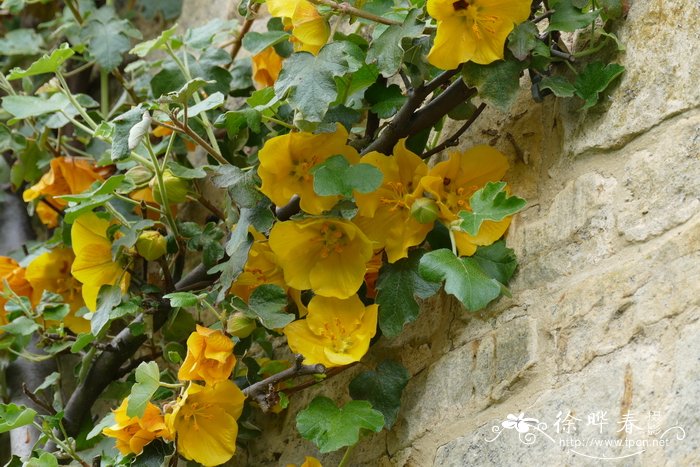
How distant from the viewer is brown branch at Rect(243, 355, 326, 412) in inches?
45.6

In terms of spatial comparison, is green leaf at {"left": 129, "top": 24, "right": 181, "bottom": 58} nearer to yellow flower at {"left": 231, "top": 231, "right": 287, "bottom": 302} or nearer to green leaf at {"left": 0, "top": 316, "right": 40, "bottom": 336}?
yellow flower at {"left": 231, "top": 231, "right": 287, "bottom": 302}

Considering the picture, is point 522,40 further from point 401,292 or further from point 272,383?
point 272,383

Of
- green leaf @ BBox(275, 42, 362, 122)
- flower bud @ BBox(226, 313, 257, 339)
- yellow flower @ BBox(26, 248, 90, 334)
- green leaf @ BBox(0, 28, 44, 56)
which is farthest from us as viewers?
green leaf @ BBox(0, 28, 44, 56)

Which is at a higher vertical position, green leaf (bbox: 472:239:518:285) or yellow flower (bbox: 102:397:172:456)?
green leaf (bbox: 472:239:518:285)

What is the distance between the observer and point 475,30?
107cm

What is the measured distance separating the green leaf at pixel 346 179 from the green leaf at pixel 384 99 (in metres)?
0.14

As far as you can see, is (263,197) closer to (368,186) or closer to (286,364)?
(368,186)

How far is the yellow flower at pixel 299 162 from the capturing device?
1.15 m

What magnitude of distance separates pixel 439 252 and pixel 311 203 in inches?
7.4

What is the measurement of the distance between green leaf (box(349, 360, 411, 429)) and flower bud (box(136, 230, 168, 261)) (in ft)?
1.20

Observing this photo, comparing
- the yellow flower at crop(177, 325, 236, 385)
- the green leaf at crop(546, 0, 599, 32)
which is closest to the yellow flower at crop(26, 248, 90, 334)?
the yellow flower at crop(177, 325, 236, 385)

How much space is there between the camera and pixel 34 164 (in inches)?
67.2

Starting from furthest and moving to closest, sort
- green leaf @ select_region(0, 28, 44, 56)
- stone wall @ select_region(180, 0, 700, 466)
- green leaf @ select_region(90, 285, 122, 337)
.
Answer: green leaf @ select_region(0, 28, 44, 56)
green leaf @ select_region(90, 285, 122, 337)
stone wall @ select_region(180, 0, 700, 466)

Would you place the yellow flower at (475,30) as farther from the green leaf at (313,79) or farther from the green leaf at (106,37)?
the green leaf at (106,37)
